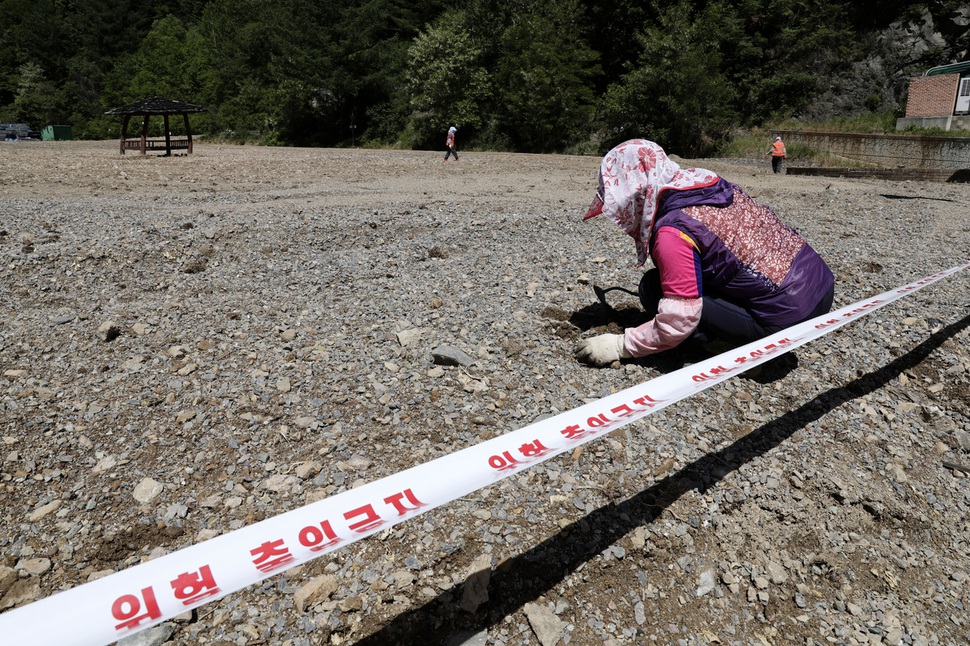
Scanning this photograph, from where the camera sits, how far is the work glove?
4113 millimetres

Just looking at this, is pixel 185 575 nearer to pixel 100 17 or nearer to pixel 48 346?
pixel 48 346

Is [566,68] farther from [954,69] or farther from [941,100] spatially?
[954,69]

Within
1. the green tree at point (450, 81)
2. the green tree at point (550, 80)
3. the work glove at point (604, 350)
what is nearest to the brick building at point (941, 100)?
the green tree at point (550, 80)

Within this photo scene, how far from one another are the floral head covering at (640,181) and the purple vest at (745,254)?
0.07 m

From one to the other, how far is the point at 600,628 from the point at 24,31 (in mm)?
107368

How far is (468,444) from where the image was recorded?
346cm

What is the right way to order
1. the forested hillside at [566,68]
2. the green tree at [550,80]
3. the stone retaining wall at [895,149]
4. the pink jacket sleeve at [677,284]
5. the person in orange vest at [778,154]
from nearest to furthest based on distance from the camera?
the pink jacket sleeve at [677,284]
the person in orange vest at [778,154]
the stone retaining wall at [895,149]
the forested hillside at [566,68]
the green tree at [550,80]

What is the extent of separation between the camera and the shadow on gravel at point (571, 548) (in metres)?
2.35

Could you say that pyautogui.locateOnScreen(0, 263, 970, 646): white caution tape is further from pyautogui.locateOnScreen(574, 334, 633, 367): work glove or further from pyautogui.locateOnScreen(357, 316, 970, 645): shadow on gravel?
pyautogui.locateOnScreen(574, 334, 633, 367): work glove

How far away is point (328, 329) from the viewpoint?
4.90 m

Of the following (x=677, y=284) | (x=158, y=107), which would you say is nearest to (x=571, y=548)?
(x=677, y=284)

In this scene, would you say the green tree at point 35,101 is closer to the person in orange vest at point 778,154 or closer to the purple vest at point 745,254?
the person in orange vest at point 778,154

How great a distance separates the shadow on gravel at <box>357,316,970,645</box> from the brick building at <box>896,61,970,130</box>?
3202cm

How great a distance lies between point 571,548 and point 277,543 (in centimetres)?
140
